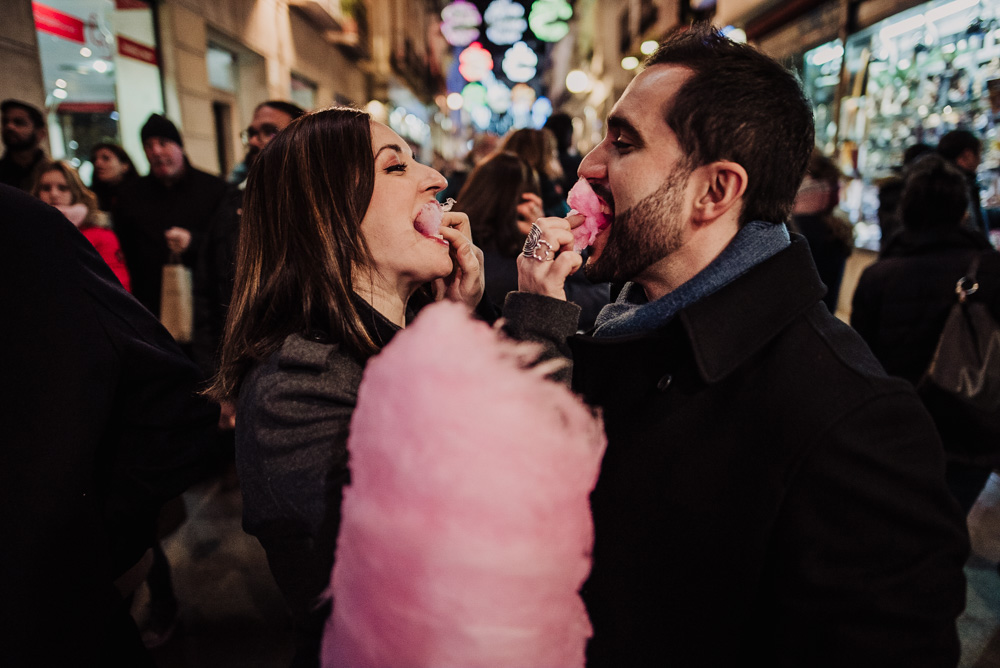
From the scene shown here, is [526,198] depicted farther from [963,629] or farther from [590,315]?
[963,629]

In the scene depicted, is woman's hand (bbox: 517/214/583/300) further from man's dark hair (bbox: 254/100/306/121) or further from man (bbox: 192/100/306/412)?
man's dark hair (bbox: 254/100/306/121)

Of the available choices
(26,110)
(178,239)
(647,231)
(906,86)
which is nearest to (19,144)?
(26,110)

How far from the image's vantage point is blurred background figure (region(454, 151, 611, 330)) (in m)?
2.96

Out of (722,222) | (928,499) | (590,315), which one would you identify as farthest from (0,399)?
(590,315)

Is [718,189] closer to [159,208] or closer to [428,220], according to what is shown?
[428,220]

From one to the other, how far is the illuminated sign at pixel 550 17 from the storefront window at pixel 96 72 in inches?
462

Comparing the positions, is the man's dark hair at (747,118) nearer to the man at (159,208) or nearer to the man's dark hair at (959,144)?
the man at (159,208)

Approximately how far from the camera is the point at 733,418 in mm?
1132

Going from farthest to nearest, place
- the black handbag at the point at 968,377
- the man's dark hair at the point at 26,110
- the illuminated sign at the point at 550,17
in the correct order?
the illuminated sign at the point at 550,17 → the man's dark hair at the point at 26,110 → the black handbag at the point at 968,377

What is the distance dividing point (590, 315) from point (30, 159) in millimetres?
4199

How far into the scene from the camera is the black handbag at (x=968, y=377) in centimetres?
261

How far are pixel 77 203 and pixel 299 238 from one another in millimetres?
3263

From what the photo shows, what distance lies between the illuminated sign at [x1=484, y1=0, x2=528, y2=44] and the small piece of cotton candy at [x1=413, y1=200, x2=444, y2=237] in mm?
18006

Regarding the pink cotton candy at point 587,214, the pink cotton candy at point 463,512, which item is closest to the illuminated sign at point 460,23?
the pink cotton candy at point 587,214
